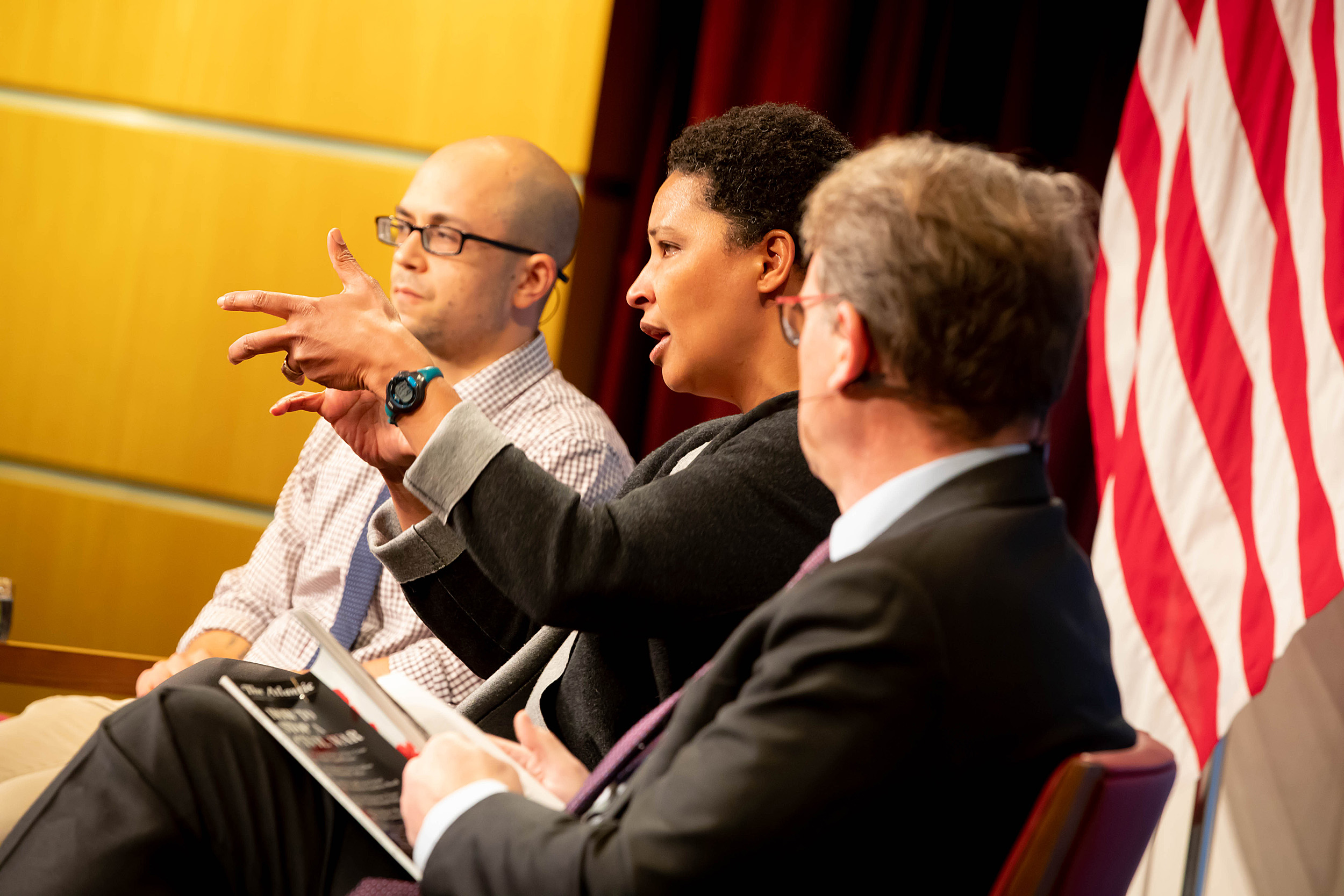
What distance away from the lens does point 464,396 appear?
1963 mm

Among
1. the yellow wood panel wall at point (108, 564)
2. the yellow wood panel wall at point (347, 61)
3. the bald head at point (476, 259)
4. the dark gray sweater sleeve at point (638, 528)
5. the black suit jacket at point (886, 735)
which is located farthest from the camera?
the yellow wood panel wall at point (108, 564)

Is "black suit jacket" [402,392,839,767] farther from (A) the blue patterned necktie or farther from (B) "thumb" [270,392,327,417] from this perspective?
(A) the blue patterned necktie

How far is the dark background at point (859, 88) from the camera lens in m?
2.45

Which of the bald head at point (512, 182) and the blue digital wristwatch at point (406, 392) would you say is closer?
the blue digital wristwatch at point (406, 392)

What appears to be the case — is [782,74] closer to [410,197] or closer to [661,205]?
[410,197]

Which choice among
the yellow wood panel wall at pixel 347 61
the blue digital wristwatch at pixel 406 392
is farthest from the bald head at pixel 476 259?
the blue digital wristwatch at pixel 406 392

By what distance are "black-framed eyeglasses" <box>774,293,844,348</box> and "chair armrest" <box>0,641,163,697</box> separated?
4.18 feet

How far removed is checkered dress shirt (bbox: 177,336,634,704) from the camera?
179 centimetres

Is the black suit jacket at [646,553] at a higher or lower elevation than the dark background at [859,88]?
lower

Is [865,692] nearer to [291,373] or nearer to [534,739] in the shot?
[534,739]

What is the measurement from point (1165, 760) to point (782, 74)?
200cm

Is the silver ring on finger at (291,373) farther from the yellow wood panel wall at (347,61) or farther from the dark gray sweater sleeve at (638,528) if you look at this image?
the yellow wood panel wall at (347,61)

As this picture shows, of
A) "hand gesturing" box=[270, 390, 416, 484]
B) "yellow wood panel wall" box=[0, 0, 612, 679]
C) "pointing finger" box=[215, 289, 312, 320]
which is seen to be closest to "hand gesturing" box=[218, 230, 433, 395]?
"pointing finger" box=[215, 289, 312, 320]

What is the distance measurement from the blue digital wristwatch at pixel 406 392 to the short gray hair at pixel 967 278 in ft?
1.57
